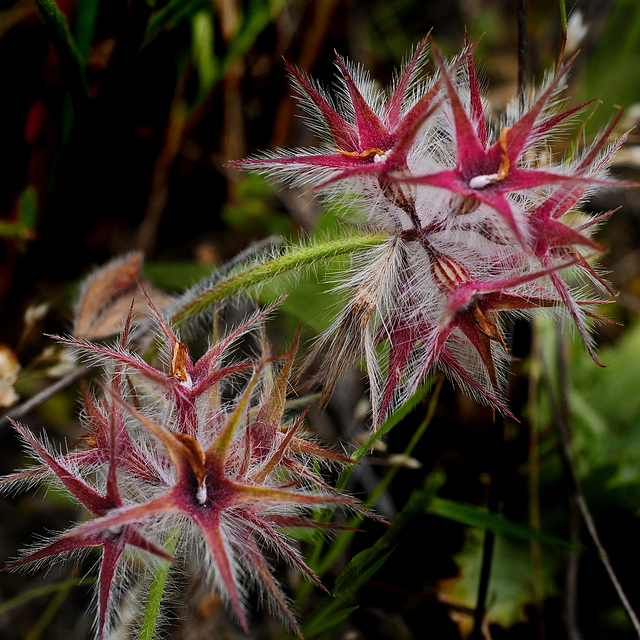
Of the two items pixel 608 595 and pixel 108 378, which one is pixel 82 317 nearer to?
pixel 108 378

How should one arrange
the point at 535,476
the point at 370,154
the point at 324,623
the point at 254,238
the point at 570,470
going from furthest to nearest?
the point at 254,238, the point at 535,476, the point at 570,470, the point at 324,623, the point at 370,154

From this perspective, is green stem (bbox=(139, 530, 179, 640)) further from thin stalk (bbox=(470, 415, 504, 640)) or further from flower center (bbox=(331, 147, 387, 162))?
thin stalk (bbox=(470, 415, 504, 640))

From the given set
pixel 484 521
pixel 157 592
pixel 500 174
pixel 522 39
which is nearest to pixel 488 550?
pixel 484 521

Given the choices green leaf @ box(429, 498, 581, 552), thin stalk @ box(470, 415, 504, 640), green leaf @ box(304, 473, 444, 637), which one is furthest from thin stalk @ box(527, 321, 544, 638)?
green leaf @ box(304, 473, 444, 637)

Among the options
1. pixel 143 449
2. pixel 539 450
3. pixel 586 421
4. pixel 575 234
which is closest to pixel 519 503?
pixel 539 450

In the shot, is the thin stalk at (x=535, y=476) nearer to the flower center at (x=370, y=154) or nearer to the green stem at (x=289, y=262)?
the green stem at (x=289, y=262)

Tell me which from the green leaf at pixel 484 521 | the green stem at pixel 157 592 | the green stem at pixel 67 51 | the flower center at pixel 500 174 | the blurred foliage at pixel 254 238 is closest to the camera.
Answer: the flower center at pixel 500 174

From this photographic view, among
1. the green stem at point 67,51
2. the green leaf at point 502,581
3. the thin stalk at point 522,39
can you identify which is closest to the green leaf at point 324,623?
the green leaf at point 502,581

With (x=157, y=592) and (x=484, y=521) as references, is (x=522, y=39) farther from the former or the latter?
A: (x=157, y=592)
